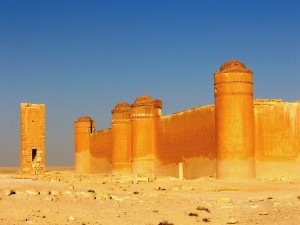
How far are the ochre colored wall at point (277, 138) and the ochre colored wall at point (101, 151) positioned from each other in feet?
49.2

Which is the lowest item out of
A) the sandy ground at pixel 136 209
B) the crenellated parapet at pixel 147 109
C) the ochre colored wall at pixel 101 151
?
the sandy ground at pixel 136 209

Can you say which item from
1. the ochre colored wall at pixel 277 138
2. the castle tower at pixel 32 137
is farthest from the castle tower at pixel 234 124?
the castle tower at pixel 32 137

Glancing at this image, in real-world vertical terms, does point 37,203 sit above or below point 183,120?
below

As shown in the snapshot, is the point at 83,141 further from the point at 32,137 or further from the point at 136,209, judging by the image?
the point at 136,209

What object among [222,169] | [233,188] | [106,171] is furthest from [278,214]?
[106,171]

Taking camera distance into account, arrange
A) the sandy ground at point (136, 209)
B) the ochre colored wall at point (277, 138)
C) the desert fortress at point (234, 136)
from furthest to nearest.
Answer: the ochre colored wall at point (277, 138) < the desert fortress at point (234, 136) < the sandy ground at point (136, 209)

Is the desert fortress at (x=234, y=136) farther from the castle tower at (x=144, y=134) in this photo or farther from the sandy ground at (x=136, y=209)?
the sandy ground at (x=136, y=209)

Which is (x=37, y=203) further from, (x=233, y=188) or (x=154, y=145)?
(x=154, y=145)

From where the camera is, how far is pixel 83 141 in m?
41.0

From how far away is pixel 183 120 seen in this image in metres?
26.4

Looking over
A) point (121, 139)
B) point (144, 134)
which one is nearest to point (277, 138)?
point (144, 134)

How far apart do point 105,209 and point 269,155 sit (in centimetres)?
1186

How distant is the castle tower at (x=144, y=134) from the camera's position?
1171 inches

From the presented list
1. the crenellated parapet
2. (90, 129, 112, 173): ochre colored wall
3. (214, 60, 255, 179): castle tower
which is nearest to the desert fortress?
(214, 60, 255, 179): castle tower
